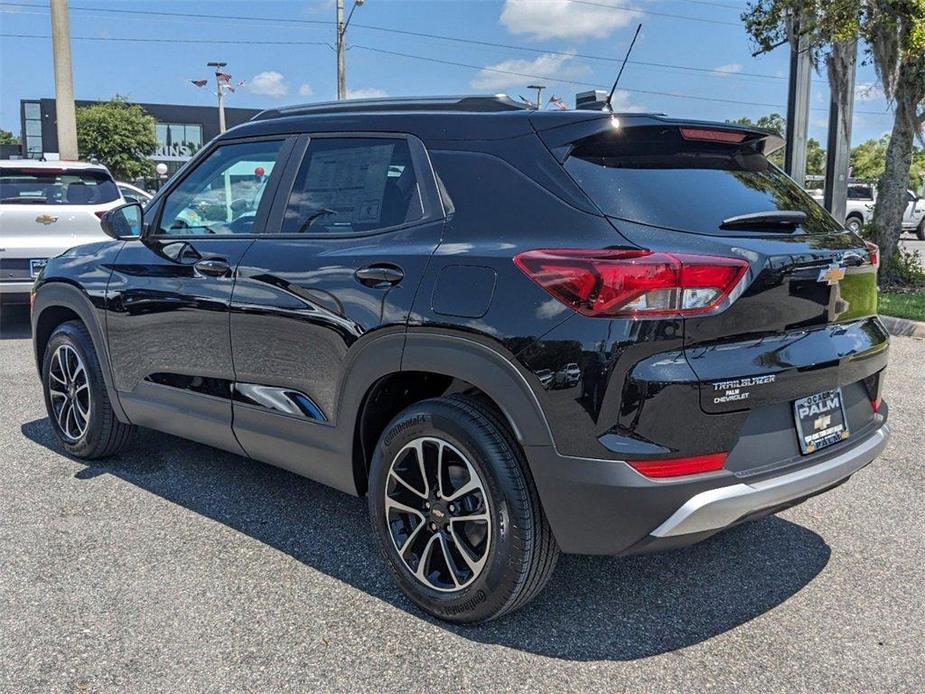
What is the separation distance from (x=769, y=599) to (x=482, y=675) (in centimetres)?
119

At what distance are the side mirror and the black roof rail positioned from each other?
96 centimetres

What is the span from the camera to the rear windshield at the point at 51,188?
901 cm

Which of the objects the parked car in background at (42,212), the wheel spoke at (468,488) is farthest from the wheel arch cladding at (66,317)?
the parked car in background at (42,212)

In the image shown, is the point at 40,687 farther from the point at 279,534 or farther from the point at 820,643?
the point at 820,643

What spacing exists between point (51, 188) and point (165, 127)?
2130 inches

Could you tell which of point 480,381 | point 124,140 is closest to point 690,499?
point 480,381

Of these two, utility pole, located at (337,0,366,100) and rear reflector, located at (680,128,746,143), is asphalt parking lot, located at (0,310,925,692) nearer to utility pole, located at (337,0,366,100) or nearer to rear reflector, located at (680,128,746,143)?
rear reflector, located at (680,128,746,143)

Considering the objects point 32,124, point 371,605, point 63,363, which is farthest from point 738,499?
point 32,124

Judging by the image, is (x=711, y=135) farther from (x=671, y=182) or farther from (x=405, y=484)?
(x=405, y=484)

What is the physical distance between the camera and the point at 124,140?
149 feet

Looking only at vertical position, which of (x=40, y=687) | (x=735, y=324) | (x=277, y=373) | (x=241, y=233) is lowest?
(x=40, y=687)

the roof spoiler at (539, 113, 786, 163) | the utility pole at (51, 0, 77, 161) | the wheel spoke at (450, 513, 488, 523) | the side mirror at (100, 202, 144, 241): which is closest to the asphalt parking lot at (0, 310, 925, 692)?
the wheel spoke at (450, 513, 488, 523)

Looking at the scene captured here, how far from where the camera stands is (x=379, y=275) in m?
3.04

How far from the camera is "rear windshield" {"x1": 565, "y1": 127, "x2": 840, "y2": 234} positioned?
107 inches
